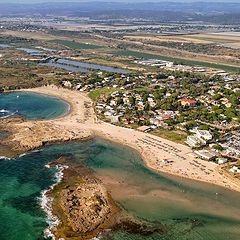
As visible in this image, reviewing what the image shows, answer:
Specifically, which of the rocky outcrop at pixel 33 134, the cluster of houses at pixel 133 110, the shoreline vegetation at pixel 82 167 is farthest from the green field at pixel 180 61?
the rocky outcrop at pixel 33 134

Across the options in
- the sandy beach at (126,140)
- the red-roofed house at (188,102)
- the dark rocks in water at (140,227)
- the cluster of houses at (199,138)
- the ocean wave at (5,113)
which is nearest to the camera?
the dark rocks in water at (140,227)

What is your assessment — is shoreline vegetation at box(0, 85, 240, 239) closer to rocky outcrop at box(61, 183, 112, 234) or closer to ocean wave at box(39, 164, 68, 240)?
rocky outcrop at box(61, 183, 112, 234)

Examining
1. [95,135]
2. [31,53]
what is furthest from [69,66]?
[95,135]

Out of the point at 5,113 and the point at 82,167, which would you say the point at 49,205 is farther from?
the point at 5,113

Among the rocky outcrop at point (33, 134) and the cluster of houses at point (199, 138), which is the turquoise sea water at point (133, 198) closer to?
the rocky outcrop at point (33, 134)

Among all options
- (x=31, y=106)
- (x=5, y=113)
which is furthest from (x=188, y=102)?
(x=5, y=113)

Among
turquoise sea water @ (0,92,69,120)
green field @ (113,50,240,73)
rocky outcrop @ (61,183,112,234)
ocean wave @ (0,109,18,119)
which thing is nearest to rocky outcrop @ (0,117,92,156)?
ocean wave @ (0,109,18,119)
